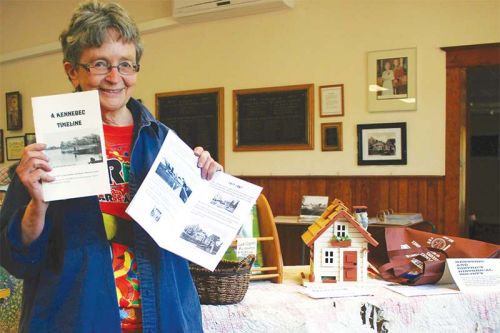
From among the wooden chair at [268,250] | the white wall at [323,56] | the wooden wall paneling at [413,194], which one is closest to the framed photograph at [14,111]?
the white wall at [323,56]

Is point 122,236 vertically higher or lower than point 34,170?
lower

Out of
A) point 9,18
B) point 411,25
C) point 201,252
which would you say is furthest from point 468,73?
point 9,18

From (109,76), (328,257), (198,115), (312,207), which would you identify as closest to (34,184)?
(109,76)

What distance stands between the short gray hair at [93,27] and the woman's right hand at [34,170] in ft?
0.80

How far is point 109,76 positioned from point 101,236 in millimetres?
354

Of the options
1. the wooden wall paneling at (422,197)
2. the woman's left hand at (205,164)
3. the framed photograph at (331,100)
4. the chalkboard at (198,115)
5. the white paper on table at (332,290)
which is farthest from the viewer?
the chalkboard at (198,115)

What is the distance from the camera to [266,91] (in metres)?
4.93

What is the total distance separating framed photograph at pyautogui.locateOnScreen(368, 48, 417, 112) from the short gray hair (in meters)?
3.67

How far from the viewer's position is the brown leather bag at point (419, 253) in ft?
6.37

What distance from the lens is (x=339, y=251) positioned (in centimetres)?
196

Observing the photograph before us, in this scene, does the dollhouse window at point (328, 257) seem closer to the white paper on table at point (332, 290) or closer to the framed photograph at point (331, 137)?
the white paper on table at point (332, 290)

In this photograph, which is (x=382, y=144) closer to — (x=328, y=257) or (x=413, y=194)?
(x=413, y=194)

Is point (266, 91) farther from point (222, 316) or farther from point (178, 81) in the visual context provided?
point (222, 316)

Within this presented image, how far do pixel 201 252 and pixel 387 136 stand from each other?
3599mm
